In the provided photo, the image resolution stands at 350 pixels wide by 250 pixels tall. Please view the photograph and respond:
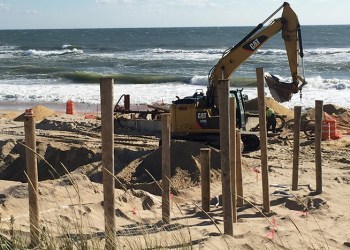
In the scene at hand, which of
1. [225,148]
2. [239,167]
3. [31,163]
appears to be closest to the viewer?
[31,163]

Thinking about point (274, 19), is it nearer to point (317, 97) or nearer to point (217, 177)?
point (217, 177)

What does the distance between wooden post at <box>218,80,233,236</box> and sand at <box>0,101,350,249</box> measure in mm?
262

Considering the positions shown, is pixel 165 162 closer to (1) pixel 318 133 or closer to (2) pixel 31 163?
(2) pixel 31 163

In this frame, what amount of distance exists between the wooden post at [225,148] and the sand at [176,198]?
0.26 meters

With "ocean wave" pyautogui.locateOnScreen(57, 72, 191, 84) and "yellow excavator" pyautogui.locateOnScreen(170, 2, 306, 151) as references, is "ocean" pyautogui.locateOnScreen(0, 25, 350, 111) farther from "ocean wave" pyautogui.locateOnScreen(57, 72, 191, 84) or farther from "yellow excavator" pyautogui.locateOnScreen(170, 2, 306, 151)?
"yellow excavator" pyautogui.locateOnScreen(170, 2, 306, 151)

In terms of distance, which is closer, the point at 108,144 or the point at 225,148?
the point at 108,144

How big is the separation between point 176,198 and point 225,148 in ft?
10.2

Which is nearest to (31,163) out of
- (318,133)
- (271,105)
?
(318,133)

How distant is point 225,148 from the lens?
7.58 meters

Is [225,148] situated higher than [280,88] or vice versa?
[280,88]

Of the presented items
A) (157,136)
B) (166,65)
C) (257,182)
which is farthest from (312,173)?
(166,65)

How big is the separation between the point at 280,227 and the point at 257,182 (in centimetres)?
315

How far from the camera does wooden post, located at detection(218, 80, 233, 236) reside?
7.44 m

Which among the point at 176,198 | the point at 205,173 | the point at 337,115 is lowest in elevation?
the point at 176,198
